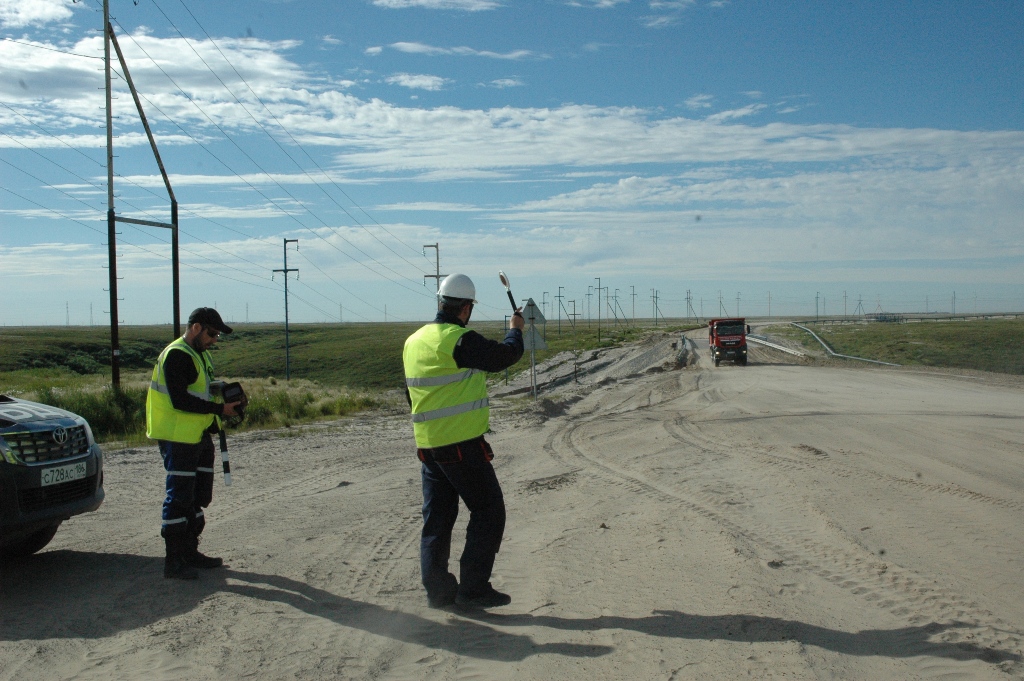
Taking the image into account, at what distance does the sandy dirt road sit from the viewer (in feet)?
14.5

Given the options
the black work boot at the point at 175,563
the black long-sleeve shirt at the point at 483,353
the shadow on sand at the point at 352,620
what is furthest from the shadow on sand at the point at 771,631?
the black work boot at the point at 175,563

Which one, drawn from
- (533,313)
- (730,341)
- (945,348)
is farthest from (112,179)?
(945,348)

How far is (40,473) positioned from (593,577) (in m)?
4.07

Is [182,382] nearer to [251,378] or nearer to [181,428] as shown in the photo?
[181,428]

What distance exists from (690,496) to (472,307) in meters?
4.29

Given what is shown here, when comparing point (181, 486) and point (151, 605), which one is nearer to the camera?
point (151, 605)

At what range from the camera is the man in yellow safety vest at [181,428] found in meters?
6.00

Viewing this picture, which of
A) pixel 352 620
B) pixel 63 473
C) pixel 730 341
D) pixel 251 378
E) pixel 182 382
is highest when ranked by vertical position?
pixel 182 382

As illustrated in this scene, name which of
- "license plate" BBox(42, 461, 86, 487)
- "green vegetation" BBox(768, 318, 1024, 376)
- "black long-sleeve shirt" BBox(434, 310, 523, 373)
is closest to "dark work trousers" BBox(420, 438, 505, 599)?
"black long-sleeve shirt" BBox(434, 310, 523, 373)

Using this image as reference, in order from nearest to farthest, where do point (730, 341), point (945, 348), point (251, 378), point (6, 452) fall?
point (6, 452) < point (730, 341) < point (945, 348) < point (251, 378)

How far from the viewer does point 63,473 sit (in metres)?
6.16

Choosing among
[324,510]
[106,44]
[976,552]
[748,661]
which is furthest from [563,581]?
[106,44]

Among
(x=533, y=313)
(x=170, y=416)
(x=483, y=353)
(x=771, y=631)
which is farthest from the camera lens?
(x=533, y=313)

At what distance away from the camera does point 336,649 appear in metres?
4.64
